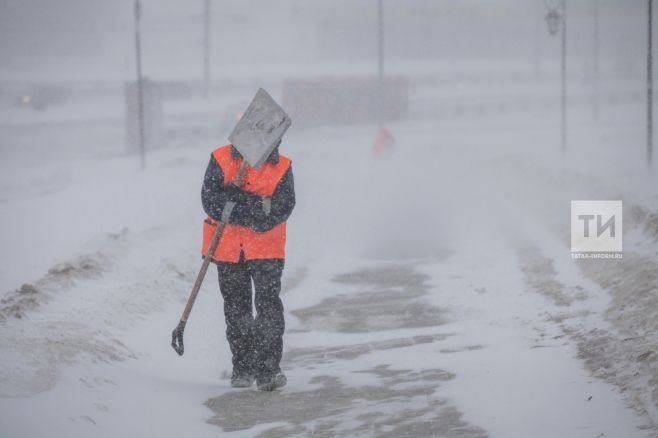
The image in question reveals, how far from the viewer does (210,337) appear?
9.09m

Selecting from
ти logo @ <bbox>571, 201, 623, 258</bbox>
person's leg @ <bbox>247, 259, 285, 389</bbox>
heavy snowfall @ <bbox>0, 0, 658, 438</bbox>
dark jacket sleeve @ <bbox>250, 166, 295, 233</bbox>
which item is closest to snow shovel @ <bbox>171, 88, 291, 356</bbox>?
dark jacket sleeve @ <bbox>250, 166, 295, 233</bbox>

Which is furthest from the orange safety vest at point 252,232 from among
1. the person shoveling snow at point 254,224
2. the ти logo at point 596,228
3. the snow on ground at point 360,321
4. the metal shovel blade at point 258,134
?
the ти logo at point 596,228

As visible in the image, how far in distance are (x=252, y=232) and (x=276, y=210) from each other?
209 mm

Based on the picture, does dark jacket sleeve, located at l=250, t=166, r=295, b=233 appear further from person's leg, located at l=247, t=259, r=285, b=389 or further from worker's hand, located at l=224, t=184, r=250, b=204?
person's leg, located at l=247, t=259, r=285, b=389

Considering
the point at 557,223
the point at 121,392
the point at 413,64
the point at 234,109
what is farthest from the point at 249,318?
the point at 413,64

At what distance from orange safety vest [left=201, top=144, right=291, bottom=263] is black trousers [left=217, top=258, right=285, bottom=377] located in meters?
0.06

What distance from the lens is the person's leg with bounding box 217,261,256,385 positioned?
23.4ft

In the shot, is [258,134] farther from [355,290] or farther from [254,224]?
[355,290]

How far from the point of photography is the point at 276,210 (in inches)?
274

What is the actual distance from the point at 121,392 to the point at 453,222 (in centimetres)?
1175

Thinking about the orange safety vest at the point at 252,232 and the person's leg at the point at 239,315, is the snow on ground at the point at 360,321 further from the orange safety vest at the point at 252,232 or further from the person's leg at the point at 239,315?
the orange safety vest at the point at 252,232

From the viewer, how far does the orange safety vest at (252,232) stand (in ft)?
22.9

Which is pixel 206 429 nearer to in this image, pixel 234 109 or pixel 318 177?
pixel 318 177

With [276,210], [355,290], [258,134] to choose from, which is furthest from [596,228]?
[258,134]
